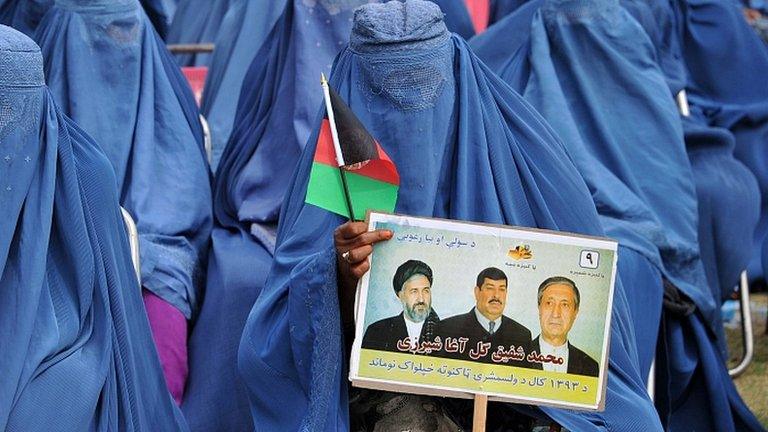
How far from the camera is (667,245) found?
17.9ft

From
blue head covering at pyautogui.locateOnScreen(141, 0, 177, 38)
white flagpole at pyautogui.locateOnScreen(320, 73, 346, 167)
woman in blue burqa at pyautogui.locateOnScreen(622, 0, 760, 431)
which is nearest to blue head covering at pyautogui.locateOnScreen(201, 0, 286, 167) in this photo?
blue head covering at pyautogui.locateOnScreen(141, 0, 177, 38)

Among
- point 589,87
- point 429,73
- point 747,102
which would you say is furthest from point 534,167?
point 747,102

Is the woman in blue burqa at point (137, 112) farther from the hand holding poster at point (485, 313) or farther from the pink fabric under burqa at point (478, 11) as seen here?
the pink fabric under burqa at point (478, 11)

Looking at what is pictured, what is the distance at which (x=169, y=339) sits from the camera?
5043 mm

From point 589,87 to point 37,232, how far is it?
8.39 feet

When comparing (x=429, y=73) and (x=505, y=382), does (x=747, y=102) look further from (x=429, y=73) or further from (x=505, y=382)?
(x=505, y=382)

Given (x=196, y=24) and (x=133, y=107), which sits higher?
(x=133, y=107)

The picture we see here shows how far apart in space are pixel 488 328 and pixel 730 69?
3.64 metres

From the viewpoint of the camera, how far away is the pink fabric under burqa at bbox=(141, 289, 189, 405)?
198 inches

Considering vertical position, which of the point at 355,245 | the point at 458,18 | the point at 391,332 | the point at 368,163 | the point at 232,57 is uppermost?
the point at 368,163

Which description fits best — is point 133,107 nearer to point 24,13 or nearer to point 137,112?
point 137,112

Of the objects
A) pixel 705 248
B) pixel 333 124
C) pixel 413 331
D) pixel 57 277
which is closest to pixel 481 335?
pixel 413 331

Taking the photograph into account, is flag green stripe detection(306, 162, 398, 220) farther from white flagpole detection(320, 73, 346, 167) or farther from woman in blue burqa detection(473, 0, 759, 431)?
woman in blue burqa detection(473, 0, 759, 431)

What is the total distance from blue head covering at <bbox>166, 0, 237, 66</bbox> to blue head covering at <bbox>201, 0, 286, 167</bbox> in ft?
2.66
